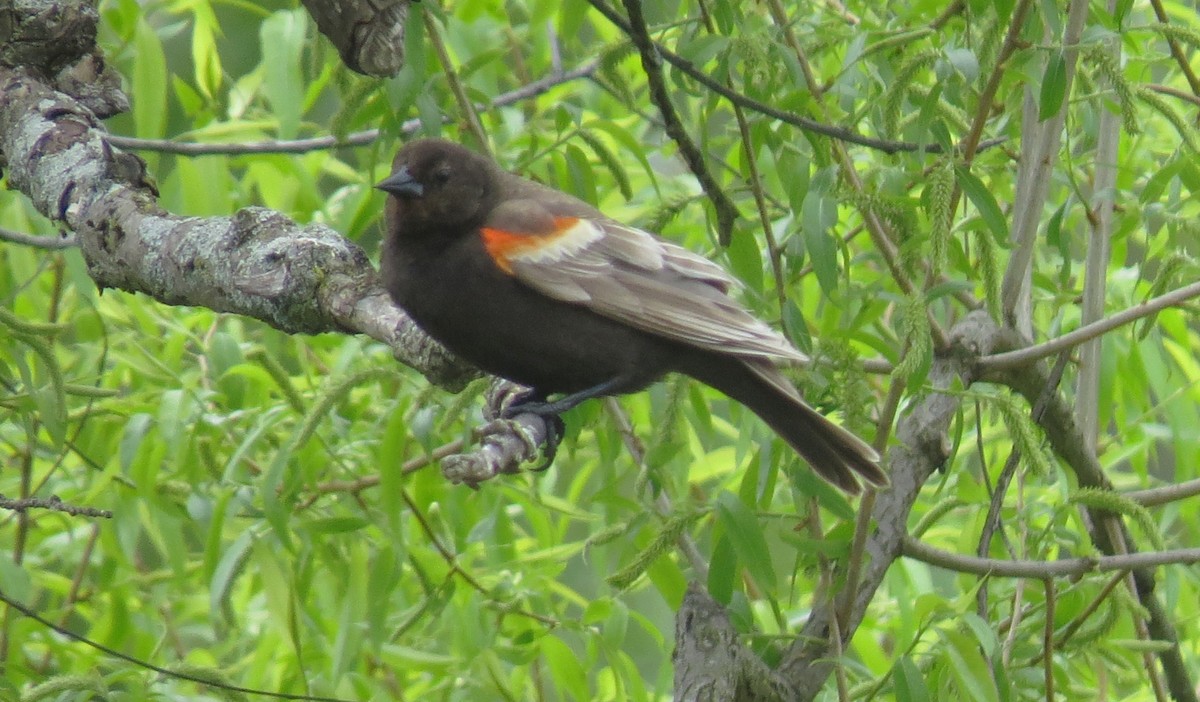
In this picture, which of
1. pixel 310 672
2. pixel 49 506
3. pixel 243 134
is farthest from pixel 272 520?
pixel 243 134

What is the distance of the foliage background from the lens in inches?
106

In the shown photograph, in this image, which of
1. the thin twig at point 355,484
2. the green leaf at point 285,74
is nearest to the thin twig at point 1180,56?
the thin twig at point 355,484

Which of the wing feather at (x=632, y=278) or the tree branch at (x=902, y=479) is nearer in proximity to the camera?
the tree branch at (x=902, y=479)

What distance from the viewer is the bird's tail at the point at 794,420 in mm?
2979

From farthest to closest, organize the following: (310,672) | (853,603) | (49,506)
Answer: (310,672) → (853,603) → (49,506)

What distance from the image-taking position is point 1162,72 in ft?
20.0

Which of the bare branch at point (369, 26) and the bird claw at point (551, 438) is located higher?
the bare branch at point (369, 26)

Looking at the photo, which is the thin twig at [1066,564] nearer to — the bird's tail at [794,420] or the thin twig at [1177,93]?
the bird's tail at [794,420]

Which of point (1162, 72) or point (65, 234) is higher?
point (1162, 72)

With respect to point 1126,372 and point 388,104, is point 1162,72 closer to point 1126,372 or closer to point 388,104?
point 1126,372

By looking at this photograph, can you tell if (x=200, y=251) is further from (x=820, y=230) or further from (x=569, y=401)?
(x=820, y=230)

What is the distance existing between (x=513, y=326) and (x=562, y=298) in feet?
0.49

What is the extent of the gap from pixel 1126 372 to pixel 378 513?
2.01 metres

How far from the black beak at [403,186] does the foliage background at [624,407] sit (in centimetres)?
10
